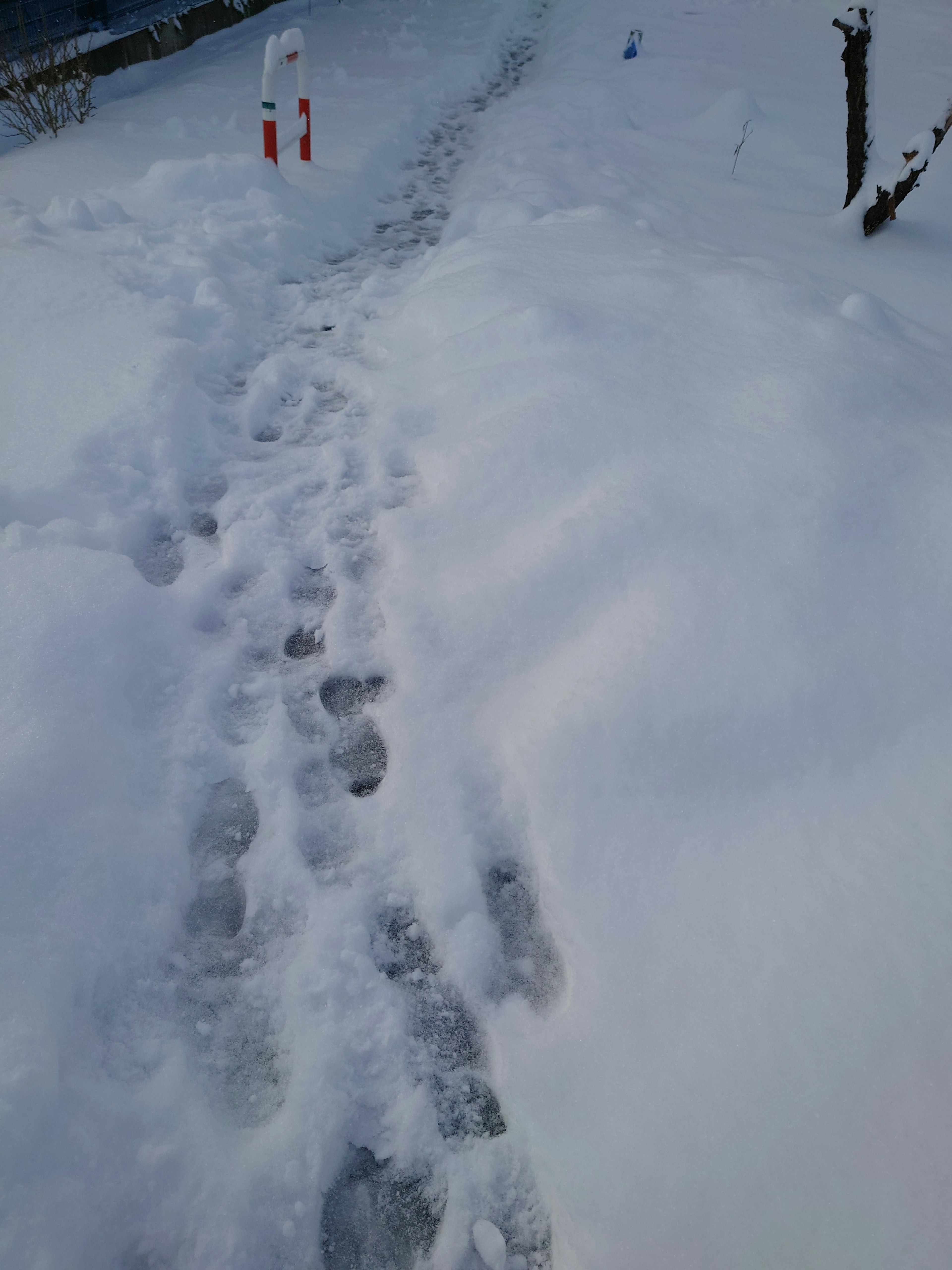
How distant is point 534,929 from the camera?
4.91 ft

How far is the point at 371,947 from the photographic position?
1447 millimetres

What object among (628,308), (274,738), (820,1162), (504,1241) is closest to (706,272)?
(628,308)

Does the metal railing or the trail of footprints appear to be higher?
the metal railing

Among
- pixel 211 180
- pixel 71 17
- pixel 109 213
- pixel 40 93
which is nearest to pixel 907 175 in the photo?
pixel 211 180

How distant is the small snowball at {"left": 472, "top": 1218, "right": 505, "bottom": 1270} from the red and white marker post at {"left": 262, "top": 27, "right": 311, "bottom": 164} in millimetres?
5086

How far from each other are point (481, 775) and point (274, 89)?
14.7 feet

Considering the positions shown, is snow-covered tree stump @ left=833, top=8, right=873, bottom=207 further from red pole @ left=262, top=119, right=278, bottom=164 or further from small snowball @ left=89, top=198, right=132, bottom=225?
small snowball @ left=89, top=198, right=132, bottom=225

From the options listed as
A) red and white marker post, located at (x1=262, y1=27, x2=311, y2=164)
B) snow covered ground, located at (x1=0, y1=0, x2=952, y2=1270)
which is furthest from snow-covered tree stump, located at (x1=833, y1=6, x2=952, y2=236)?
red and white marker post, located at (x1=262, y1=27, x2=311, y2=164)

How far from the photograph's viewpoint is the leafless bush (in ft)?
15.9

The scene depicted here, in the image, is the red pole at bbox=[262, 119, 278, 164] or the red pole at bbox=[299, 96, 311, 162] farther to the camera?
the red pole at bbox=[299, 96, 311, 162]

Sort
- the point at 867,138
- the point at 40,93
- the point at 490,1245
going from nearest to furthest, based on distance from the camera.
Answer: the point at 490,1245 < the point at 867,138 < the point at 40,93

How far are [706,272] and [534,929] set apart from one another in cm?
265

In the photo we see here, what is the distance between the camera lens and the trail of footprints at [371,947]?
1.19 m

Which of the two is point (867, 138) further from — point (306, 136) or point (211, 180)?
point (211, 180)
